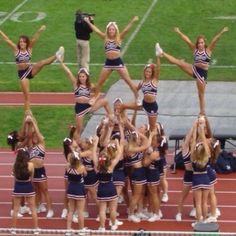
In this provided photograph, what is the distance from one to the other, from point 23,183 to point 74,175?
2.36ft

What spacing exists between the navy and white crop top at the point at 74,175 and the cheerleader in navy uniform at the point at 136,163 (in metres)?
0.95

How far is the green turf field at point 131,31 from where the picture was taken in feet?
72.7

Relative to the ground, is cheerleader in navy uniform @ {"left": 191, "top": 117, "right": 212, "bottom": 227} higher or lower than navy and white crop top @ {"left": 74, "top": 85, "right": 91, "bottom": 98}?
lower

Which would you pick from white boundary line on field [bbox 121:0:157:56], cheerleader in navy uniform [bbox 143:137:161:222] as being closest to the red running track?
cheerleader in navy uniform [bbox 143:137:161:222]

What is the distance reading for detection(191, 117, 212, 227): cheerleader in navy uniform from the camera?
44.5 feet

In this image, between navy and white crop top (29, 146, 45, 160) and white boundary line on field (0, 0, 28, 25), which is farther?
white boundary line on field (0, 0, 28, 25)

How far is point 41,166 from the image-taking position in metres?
14.2

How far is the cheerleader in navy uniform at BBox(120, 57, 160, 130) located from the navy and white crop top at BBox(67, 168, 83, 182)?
185cm

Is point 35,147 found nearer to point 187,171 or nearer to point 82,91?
point 82,91

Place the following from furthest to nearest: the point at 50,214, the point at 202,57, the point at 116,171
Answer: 1. the point at 202,57
2. the point at 50,214
3. the point at 116,171

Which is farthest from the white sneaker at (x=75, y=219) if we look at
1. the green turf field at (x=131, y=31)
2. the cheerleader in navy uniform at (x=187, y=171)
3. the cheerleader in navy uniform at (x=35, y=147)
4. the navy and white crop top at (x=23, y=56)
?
the green turf field at (x=131, y=31)

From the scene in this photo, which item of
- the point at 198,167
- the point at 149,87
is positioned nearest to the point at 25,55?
the point at 149,87

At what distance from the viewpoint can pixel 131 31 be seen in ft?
84.4

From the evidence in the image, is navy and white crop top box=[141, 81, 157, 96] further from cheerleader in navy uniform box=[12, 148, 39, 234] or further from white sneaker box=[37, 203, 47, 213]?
cheerleader in navy uniform box=[12, 148, 39, 234]
